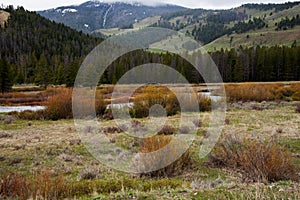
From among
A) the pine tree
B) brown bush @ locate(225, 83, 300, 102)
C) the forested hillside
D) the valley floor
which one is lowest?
brown bush @ locate(225, 83, 300, 102)

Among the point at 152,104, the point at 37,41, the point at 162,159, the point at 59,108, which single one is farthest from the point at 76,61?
the point at 162,159

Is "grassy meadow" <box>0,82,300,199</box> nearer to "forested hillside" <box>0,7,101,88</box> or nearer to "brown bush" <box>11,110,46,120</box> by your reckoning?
"brown bush" <box>11,110,46,120</box>

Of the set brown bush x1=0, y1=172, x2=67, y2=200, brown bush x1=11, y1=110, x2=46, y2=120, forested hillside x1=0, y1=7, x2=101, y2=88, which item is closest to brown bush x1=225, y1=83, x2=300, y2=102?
brown bush x1=11, y1=110, x2=46, y2=120

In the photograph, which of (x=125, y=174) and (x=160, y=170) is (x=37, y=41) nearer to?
(x=125, y=174)

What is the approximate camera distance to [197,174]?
8945 mm

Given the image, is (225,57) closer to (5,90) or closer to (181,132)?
(5,90)

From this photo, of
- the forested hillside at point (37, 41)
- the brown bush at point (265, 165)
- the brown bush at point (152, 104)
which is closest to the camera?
the brown bush at point (265, 165)

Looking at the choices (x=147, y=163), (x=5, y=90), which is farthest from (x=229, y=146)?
(x=5, y=90)

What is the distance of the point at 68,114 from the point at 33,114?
2676mm

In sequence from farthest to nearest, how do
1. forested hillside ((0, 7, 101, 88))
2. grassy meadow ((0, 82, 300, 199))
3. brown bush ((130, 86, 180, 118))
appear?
1. forested hillside ((0, 7, 101, 88))
2. brown bush ((130, 86, 180, 118))
3. grassy meadow ((0, 82, 300, 199))

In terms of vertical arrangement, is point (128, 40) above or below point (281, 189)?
above

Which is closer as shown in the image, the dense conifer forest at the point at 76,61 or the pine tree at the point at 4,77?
the pine tree at the point at 4,77

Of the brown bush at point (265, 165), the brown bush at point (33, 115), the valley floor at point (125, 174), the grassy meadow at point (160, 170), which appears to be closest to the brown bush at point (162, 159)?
the grassy meadow at point (160, 170)

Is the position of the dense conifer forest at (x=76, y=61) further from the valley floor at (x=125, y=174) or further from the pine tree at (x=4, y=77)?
the valley floor at (x=125, y=174)
